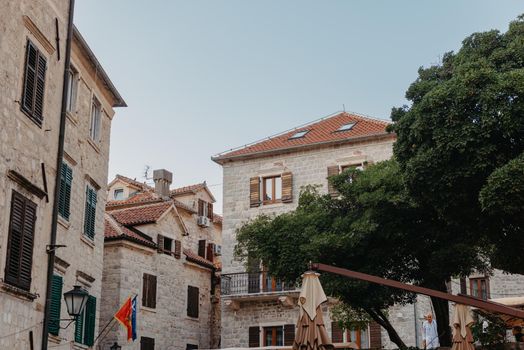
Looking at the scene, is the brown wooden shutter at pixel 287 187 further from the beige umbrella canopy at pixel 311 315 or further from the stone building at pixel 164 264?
the beige umbrella canopy at pixel 311 315

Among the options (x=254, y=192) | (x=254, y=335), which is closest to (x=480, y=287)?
(x=254, y=335)

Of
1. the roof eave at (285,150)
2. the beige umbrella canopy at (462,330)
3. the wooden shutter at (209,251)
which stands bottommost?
the beige umbrella canopy at (462,330)

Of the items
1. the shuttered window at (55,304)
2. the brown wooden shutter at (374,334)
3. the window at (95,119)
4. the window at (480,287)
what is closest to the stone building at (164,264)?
the brown wooden shutter at (374,334)

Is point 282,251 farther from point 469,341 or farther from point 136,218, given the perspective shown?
point 136,218

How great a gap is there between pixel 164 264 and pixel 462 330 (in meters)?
18.2

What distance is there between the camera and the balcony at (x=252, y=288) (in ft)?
111

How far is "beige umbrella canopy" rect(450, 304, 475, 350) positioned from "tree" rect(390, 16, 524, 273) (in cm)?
215

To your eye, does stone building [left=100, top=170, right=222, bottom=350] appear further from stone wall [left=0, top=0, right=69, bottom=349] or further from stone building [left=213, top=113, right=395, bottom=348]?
stone wall [left=0, top=0, right=69, bottom=349]

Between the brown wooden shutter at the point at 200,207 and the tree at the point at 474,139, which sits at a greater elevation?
the brown wooden shutter at the point at 200,207

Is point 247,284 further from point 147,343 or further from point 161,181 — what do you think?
point 161,181

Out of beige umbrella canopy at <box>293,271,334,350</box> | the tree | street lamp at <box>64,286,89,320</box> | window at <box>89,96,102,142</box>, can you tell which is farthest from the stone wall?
the tree

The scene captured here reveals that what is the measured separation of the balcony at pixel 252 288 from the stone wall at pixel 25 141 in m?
19.0

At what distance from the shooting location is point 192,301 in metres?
35.2

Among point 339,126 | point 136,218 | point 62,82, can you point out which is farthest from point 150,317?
point 62,82
